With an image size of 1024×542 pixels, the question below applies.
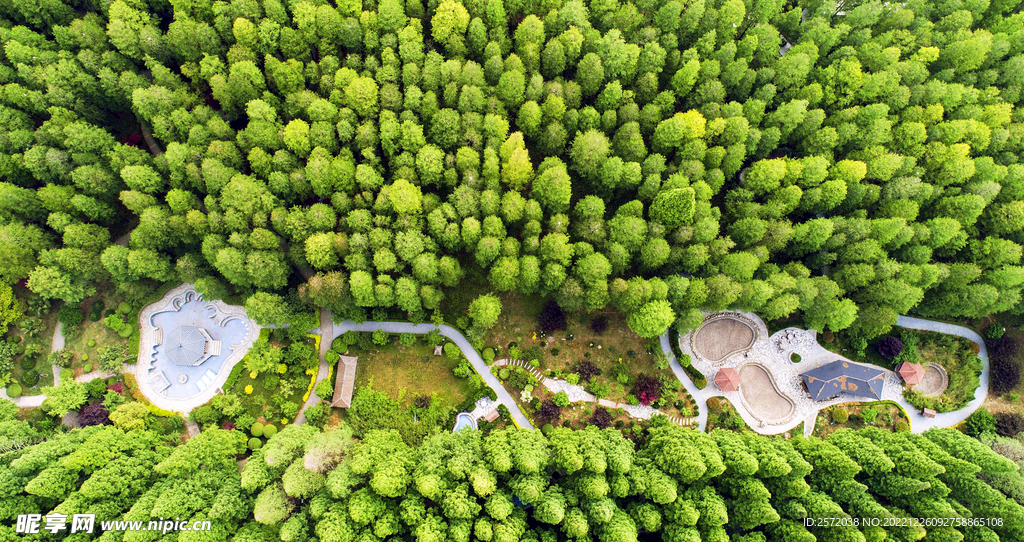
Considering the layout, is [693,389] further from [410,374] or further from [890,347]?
[410,374]

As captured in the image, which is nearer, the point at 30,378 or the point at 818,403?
the point at 30,378

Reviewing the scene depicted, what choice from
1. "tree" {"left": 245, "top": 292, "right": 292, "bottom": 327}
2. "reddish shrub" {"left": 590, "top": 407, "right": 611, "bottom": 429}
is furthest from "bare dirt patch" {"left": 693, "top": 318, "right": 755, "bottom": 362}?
"tree" {"left": 245, "top": 292, "right": 292, "bottom": 327}

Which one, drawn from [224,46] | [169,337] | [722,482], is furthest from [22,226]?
[722,482]

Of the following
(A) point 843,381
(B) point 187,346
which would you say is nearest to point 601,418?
(A) point 843,381

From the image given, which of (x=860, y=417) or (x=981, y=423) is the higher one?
(x=981, y=423)

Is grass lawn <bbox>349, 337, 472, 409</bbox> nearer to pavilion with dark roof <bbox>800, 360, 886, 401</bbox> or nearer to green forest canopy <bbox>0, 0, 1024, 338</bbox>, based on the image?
green forest canopy <bbox>0, 0, 1024, 338</bbox>

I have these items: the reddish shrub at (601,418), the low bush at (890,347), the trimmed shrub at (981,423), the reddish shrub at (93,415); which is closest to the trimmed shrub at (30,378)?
the reddish shrub at (93,415)

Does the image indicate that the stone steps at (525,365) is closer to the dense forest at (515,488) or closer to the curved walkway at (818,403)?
the dense forest at (515,488)

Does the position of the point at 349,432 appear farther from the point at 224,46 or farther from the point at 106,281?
the point at 224,46
